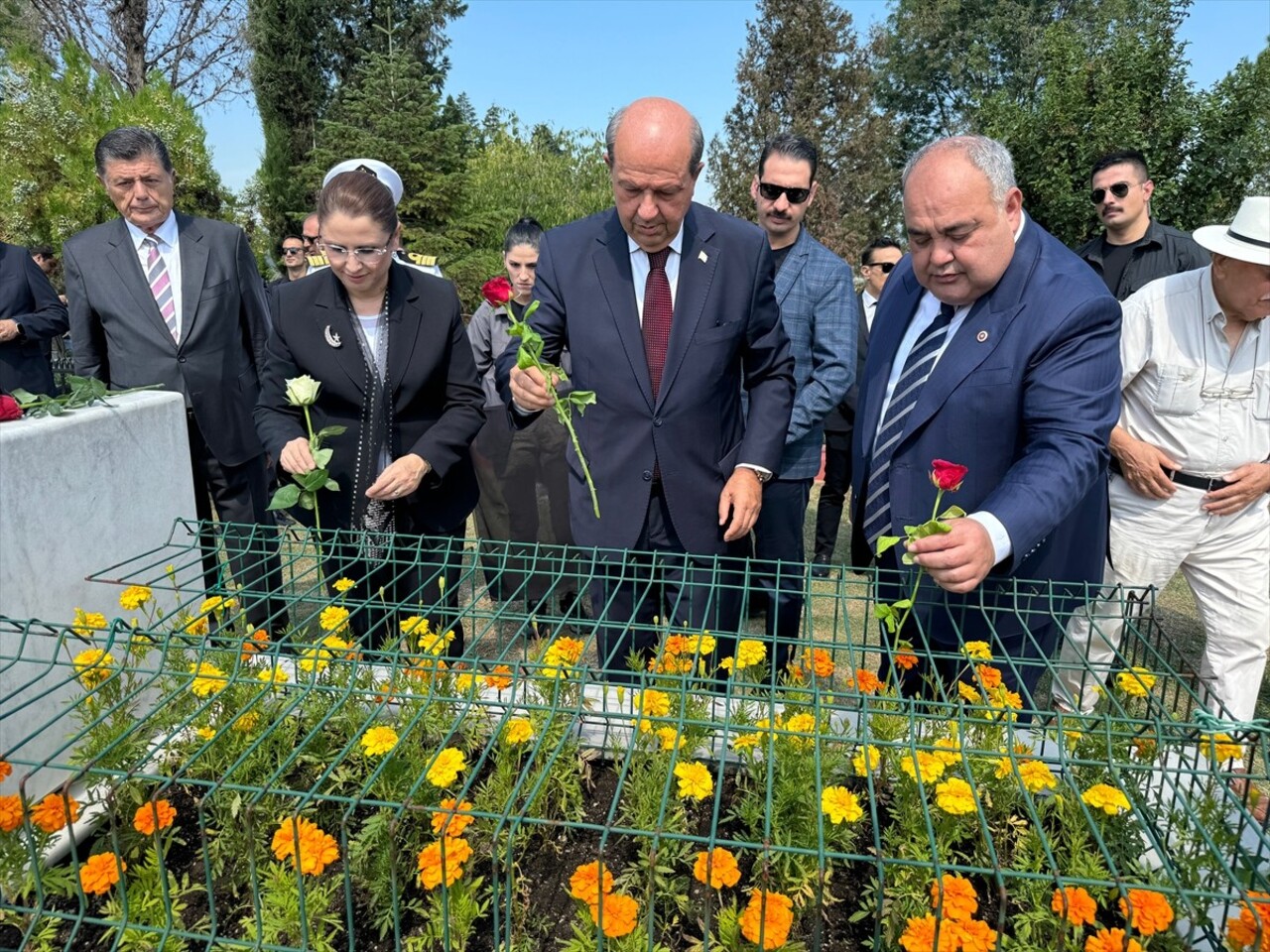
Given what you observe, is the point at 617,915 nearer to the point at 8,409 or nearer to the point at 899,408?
the point at 899,408

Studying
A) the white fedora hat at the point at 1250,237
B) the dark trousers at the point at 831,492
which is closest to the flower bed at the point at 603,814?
the white fedora hat at the point at 1250,237

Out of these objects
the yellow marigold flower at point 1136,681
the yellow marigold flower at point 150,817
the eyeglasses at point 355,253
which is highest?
the eyeglasses at point 355,253

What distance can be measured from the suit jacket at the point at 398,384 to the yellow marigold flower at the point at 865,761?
5.15 feet

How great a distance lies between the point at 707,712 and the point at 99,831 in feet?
4.48

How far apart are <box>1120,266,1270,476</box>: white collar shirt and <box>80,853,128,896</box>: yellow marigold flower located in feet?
10.0

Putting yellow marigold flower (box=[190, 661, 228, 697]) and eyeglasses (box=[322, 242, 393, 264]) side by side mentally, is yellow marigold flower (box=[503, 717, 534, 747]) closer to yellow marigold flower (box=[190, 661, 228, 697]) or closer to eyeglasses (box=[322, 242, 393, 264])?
yellow marigold flower (box=[190, 661, 228, 697])

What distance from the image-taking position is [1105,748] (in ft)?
5.47

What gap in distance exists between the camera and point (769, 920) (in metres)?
1.26

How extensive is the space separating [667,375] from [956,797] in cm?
148

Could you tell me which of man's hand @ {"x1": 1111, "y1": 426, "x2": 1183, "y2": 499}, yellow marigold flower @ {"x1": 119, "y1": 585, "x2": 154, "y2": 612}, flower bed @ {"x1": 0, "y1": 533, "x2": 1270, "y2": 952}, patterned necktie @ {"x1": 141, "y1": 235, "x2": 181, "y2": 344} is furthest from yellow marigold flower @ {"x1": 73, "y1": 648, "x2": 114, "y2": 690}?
man's hand @ {"x1": 1111, "y1": 426, "x2": 1183, "y2": 499}

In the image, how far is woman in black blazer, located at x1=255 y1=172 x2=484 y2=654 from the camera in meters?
2.67

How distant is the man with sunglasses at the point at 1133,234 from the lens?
426 cm

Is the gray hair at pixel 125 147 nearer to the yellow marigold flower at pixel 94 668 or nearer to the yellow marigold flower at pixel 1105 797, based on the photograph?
the yellow marigold flower at pixel 94 668

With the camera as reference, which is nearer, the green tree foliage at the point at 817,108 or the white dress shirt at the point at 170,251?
the white dress shirt at the point at 170,251
